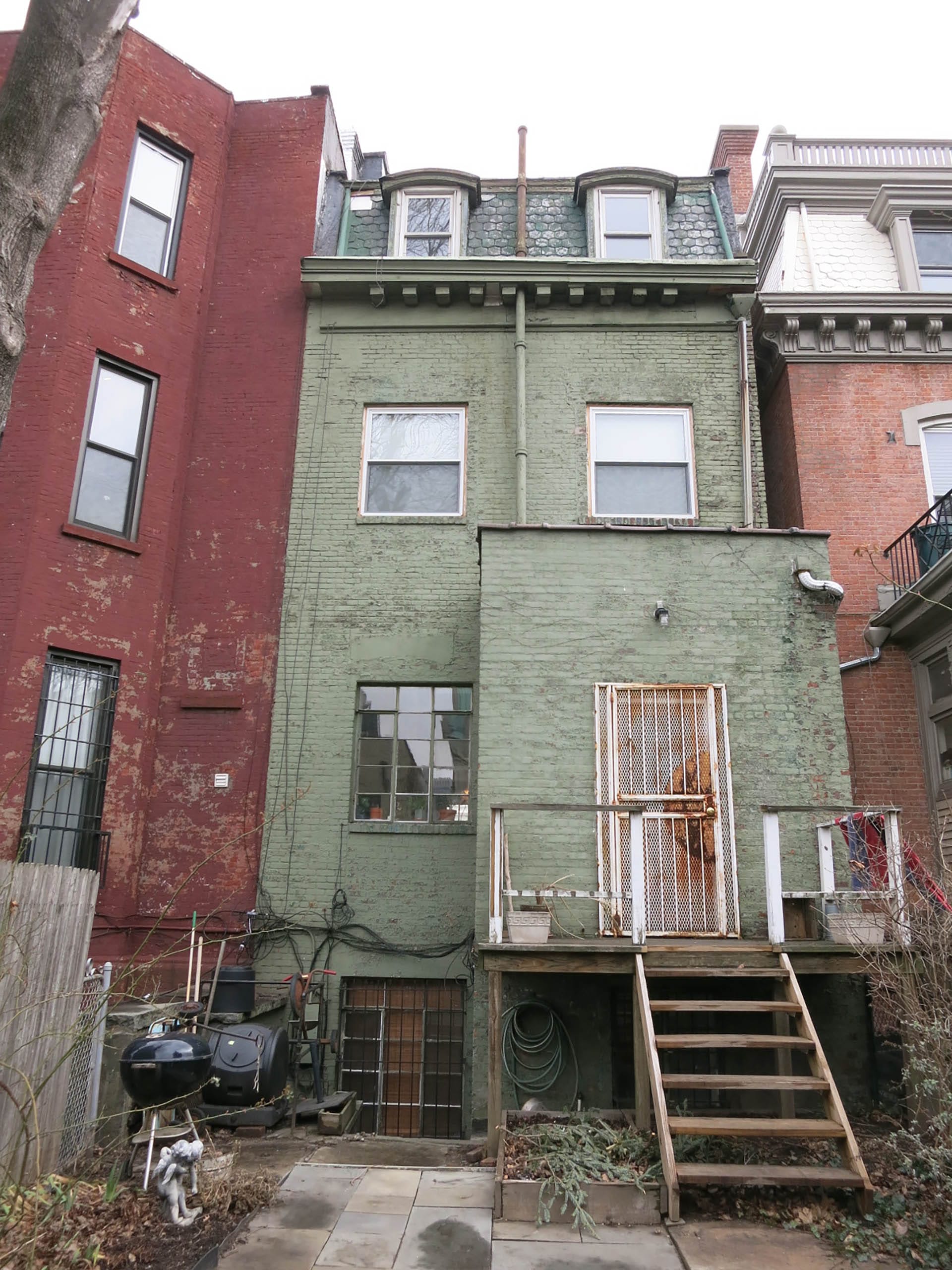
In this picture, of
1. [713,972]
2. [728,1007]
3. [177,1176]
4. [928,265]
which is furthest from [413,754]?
[928,265]

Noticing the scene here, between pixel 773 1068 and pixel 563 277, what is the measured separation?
9.01 m

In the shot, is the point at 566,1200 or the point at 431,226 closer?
the point at 566,1200

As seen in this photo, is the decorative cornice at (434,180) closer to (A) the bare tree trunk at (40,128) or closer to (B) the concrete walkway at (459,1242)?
(A) the bare tree trunk at (40,128)

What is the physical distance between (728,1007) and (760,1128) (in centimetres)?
98

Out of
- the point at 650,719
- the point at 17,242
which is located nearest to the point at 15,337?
the point at 17,242

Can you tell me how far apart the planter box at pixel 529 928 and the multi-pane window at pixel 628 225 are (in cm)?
870

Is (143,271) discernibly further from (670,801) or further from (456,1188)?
(456,1188)

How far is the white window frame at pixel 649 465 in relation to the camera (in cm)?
1108

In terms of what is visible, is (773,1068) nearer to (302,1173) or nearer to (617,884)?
(617,884)

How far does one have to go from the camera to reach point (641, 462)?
448 inches

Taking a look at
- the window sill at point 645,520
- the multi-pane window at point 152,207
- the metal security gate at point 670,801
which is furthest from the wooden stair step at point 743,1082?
the multi-pane window at point 152,207

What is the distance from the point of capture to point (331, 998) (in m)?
9.53

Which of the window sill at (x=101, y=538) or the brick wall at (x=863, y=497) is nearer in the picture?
the window sill at (x=101, y=538)

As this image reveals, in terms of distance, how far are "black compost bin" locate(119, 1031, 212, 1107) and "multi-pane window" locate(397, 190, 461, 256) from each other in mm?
10122
